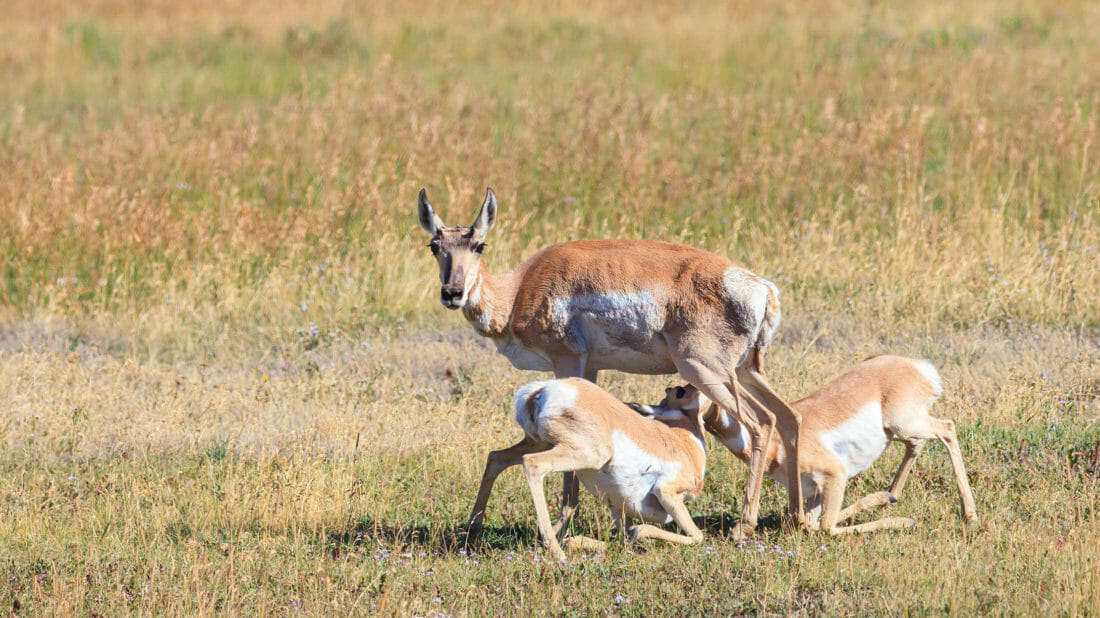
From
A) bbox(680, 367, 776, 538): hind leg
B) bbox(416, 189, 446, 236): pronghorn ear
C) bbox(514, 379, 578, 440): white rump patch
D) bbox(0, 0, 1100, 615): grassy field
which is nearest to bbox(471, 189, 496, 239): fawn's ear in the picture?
bbox(416, 189, 446, 236): pronghorn ear

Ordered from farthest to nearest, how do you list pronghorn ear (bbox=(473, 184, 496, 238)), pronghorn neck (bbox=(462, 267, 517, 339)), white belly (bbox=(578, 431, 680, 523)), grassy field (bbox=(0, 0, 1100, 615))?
pronghorn neck (bbox=(462, 267, 517, 339)) < pronghorn ear (bbox=(473, 184, 496, 238)) < white belly (bbox=(578, 431, 680, 523)) < grassy field (bbox=(0, 0, 1100, 615))

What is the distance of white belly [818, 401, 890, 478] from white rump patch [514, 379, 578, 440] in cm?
159

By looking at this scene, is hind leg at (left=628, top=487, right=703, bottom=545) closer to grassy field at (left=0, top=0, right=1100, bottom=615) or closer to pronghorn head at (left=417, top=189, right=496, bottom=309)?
grassy field at (left=0, top=0, right=1100, bottom=615)

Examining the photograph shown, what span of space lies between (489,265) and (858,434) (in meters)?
5.18

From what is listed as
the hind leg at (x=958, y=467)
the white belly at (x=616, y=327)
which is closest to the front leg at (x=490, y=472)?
the white belly at (x=616, y=327)

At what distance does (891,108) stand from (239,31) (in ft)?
A: 41.2

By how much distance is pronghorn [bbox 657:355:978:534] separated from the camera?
7.08 m

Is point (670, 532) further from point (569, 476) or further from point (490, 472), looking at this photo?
point (490, 472)

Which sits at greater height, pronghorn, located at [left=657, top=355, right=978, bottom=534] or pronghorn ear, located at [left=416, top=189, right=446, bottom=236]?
pronghorn ear, located at [left=416, top=189, right=446, bottom=236]

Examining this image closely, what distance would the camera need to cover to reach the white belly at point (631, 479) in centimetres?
667

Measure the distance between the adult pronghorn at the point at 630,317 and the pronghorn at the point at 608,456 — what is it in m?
0.31

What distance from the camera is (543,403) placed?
6543 millimetres

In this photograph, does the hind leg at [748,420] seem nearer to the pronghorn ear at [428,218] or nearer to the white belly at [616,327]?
the white belly at [616,327]

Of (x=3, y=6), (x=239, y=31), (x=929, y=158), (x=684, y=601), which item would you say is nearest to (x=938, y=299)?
(x=929, y=158)
